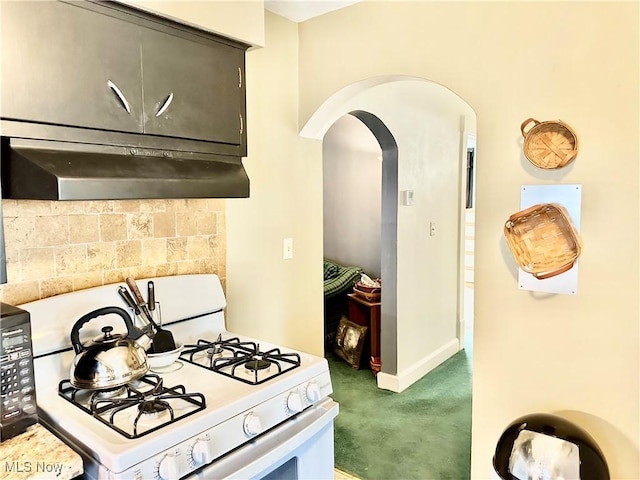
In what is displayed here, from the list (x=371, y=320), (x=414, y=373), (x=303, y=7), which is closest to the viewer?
(x=303, y=7)

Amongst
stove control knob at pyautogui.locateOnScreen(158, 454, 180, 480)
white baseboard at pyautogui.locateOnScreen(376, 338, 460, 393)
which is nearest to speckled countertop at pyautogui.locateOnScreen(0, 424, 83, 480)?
stove control knob at pyautogui.locateOnScreen(158, 454, 180, 480)

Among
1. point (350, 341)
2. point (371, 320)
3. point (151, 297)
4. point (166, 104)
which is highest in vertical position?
point (166, 104)

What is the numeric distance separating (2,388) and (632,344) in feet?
6.08

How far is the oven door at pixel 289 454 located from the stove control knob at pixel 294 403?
43 mm

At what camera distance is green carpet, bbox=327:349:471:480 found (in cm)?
239

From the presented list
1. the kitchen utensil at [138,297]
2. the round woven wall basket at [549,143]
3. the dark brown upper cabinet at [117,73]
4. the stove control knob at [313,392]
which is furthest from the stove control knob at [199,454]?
the round woven wall basket at [549,143]

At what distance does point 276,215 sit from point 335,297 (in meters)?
1.94

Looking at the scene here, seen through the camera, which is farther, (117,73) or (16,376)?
(117,73)

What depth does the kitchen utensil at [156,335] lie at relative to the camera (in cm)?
158

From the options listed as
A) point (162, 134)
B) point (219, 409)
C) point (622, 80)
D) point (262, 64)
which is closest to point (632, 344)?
point (622, 80)

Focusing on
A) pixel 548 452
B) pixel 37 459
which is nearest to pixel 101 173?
pixel 37 459

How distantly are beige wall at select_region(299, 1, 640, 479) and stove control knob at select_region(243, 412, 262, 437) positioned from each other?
39.0 inches

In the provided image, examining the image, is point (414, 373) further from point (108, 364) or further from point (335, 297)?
point (108, 364)

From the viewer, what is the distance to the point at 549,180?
5.43 ft
